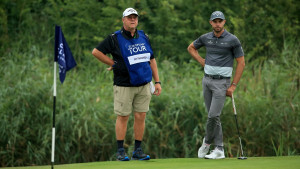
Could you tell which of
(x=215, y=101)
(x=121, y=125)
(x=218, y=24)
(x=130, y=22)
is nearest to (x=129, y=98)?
(x=121, y=125)

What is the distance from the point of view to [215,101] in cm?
676

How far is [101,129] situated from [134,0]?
5802mm

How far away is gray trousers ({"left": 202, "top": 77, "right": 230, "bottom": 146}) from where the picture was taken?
6758 mm

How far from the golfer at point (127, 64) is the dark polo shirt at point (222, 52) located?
831 mm

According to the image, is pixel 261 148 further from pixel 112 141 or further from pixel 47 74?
pixel 47 74

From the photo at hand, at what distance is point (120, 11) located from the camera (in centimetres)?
1388

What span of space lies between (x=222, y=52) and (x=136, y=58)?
1.16m

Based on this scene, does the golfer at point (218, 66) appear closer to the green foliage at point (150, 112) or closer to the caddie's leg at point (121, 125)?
the caddie's leg at point (121, 125)

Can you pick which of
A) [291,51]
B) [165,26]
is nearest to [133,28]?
[291,51]

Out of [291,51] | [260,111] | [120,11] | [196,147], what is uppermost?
[120,11]

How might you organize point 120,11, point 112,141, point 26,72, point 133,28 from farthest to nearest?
point 120,11
point 26,72
point 112,141
point 133,28

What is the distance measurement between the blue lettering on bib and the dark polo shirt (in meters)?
0.87

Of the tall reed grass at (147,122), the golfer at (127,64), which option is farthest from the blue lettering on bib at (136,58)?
the tall reed grass at (147,122)

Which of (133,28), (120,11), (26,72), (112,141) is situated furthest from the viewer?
(120,11)
